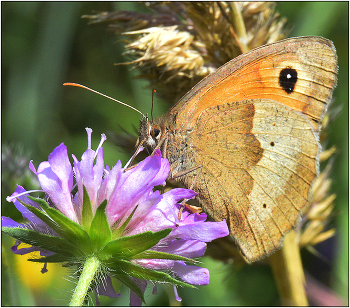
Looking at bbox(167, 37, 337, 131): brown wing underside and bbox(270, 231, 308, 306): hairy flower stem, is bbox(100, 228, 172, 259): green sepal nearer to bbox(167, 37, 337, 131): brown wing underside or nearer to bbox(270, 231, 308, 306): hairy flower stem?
bbox(167, 37, 337, 131): brown wing underside

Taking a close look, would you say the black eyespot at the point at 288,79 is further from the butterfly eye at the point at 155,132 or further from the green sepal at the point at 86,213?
the green sepal at the point at 86,213

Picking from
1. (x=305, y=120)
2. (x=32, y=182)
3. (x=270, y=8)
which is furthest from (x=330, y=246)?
(x=32, y=182)

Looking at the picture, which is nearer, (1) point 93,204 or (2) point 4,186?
(1) point 93,204

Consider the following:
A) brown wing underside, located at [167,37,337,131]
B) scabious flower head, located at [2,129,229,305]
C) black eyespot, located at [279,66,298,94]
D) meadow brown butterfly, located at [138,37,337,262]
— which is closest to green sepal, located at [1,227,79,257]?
scabious flower head, located at [2,129,229,305]

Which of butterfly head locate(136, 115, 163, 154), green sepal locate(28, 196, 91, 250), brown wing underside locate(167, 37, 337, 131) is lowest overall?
green sepal locate(28, 196, 91, 250)

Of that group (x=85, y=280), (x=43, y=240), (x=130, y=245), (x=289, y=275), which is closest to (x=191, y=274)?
(x=130, y=245)

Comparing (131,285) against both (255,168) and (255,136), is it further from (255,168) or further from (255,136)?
(255,136)

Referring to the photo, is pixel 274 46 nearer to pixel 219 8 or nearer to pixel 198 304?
pixel 219 8
